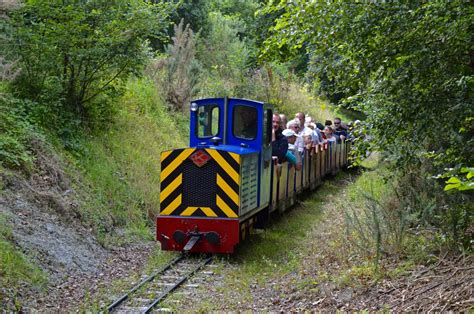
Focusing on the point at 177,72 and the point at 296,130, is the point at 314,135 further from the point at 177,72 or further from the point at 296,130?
the point at 177,72

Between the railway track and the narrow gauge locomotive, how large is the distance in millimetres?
266

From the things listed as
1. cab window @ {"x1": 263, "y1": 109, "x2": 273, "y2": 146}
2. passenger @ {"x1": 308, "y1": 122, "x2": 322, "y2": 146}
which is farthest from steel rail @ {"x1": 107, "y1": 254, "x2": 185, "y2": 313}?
passenger @ {"x1": 308, "y1": 122, "x2": 322, "y2": 146}

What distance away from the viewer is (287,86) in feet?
93.1

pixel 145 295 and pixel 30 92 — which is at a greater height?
pixel 30 92

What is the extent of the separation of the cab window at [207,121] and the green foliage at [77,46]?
1897mm

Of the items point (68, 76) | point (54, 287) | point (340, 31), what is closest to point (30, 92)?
point (68, 76)

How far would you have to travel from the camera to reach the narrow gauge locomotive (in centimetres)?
1146

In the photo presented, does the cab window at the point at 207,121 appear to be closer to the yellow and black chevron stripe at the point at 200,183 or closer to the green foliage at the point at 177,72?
the yellow and black chevron stripe at the point at 200,183

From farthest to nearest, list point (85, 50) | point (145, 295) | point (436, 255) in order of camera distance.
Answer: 1. point (85, 50)
2. point (145, 295)
3. point (436, 255)

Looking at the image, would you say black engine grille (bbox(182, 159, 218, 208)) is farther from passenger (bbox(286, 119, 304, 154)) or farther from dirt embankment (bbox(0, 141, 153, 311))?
passenger (bbox(286, 119, 304, 154))

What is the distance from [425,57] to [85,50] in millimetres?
6471

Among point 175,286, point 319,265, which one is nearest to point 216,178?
point 319,265

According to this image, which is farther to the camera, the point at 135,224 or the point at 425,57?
the point at 135,224

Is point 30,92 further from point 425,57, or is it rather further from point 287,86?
→ point 287,86
